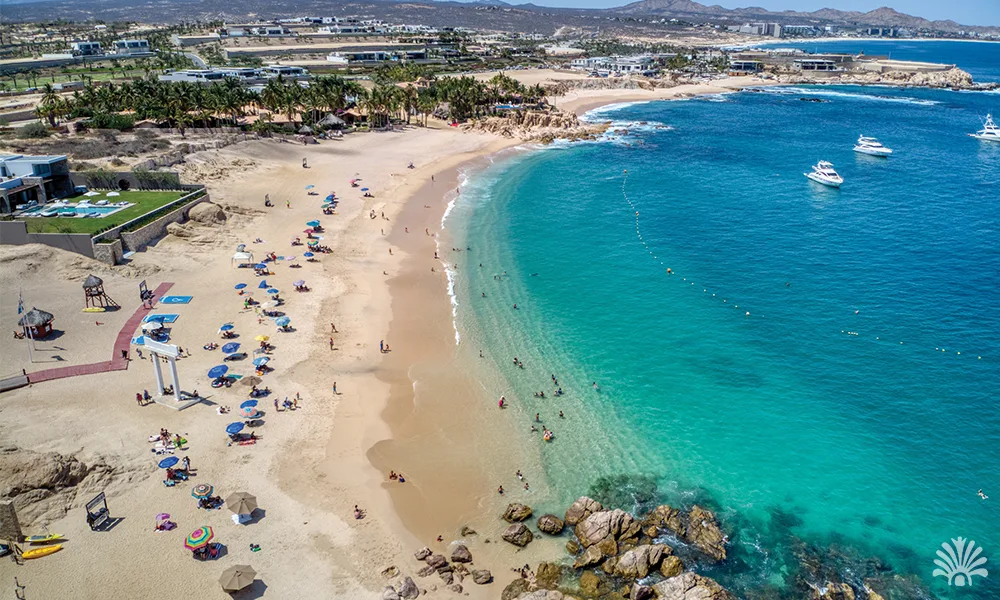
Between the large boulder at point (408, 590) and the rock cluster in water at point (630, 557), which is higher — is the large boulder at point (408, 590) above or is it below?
above

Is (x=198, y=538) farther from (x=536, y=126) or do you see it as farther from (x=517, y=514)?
(x=536, y=126)

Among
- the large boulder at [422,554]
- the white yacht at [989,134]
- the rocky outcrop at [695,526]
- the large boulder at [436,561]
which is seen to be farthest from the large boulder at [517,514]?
the white yacht at [989,134]

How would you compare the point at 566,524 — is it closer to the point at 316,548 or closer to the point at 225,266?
the point at 316,548

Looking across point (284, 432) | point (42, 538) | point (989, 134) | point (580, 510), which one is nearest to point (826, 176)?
point (989, 134)

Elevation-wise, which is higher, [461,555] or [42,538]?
[42,538]

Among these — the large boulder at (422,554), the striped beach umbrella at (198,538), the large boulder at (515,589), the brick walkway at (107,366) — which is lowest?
the large boulder at (515,589)

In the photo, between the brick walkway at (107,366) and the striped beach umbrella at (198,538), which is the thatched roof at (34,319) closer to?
the brick walkway at (107,366)

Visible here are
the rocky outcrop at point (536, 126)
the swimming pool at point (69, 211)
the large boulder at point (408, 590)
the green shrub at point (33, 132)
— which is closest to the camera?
the large boulder at point (408, 590)

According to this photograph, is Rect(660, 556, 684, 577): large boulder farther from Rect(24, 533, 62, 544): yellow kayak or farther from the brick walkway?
the brick walkway

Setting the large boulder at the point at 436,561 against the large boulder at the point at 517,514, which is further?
the large boulder at the point at 517,514
